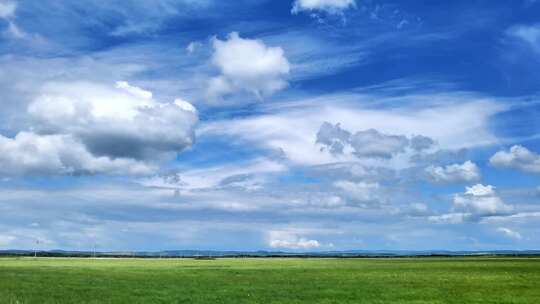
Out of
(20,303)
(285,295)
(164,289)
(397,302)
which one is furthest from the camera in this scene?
(164,289)

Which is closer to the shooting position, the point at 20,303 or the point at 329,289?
the point at 20,303

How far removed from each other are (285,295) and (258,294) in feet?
7.68

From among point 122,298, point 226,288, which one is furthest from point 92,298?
point 226,288

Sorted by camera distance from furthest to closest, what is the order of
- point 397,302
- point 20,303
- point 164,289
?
1. point 164,289
2. point 397,302
3. point 20,303

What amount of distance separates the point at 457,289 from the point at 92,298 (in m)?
33.8

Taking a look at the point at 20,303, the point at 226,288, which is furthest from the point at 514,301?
the point at 20,303

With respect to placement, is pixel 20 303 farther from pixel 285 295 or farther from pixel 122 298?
pixel 285 295

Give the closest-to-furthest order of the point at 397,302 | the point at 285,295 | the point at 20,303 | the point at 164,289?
the point at 20,303, the point at 397,302, the point at 285,295, the point at 164,289

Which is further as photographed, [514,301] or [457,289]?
[457,289]

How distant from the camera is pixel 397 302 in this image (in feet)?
154

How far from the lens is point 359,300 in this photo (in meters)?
47.8

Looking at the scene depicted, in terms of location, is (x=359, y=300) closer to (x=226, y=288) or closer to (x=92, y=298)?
(x=226, y=288)

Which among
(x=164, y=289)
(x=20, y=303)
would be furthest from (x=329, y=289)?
(x=20, y=303)

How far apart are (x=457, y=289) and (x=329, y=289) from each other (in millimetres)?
12423
